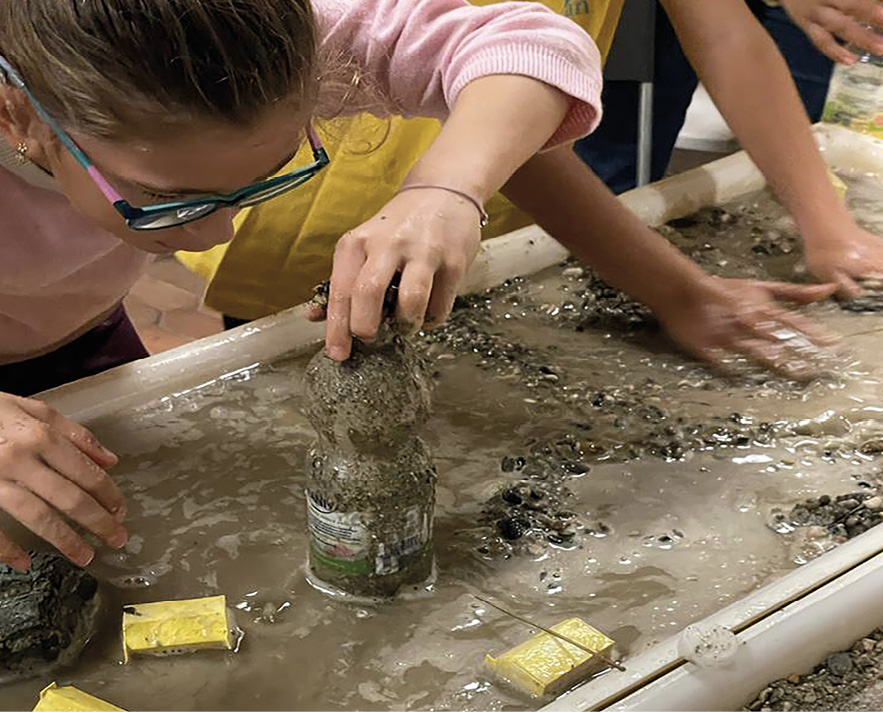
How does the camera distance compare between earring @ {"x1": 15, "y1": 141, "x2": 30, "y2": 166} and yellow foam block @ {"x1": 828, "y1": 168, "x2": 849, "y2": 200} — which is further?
yellow foam block @ {"x1": 828, "y1": 168, "x2": 849, "y2": 200}

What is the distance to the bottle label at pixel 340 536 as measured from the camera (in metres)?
0.80

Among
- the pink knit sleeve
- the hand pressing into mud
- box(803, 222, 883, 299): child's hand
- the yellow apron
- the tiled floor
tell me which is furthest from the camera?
the tiled floor

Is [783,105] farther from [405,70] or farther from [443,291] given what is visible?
[443,291]

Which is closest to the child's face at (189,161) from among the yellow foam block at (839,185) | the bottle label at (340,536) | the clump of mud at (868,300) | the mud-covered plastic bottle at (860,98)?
the bottle label at (340,536)

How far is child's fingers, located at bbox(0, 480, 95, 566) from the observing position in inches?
29.7

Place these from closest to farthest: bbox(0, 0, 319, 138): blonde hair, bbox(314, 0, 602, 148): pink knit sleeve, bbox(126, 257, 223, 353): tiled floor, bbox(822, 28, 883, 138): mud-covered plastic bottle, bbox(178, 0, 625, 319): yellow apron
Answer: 1. bbox(0, 0, 319, 138): blonde hair
2. bbox(314, 0, 602, 148): pink knit sleeve
3. bbox(178, 0, 625, 319): yellow apron
4. bbox(822, 28, 883, 138): mud-covered plastic bottle
5. bbox(126, 257, 223, 353): tiled floor

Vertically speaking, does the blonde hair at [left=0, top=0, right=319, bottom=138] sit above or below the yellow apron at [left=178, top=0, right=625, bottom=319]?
above

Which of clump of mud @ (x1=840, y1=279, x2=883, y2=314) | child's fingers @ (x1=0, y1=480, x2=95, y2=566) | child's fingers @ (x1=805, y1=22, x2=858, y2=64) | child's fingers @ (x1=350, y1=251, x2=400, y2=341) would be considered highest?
child's fingers @ (x1=350, y1=251, x2=400, y2=341)

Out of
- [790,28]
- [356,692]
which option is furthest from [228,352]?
[790,28]

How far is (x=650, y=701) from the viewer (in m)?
0.70

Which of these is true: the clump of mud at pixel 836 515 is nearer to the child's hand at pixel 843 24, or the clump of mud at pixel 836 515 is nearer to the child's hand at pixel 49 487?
the child's hand at pixel 49 487

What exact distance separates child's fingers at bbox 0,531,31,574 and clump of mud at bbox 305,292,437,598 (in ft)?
0.66

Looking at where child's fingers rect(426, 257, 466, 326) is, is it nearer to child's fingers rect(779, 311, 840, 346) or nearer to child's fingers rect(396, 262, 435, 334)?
child's fingers rect(396, 262, 435, 334)

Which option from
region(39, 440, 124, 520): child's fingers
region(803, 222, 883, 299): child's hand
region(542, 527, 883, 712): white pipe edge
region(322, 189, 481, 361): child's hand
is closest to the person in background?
region(803, 222, 883, 299): child's hand
